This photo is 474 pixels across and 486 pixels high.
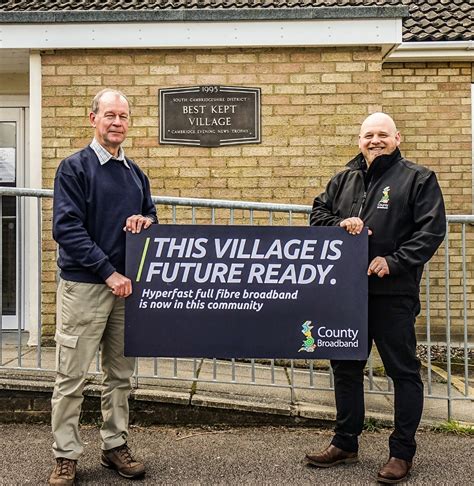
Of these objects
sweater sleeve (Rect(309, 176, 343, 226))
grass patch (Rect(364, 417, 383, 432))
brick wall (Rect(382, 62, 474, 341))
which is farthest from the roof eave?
grass patch (Rect(364, 417, 383, 432))

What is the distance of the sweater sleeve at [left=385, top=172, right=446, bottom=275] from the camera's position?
10.4ft

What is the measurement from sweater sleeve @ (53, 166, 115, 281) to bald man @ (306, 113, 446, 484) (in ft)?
4.48

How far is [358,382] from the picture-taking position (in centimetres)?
351

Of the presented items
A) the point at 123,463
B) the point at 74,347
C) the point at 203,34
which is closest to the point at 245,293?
the point at 74,347

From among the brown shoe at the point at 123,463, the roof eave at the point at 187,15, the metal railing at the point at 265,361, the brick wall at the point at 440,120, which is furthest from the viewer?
the brick wall at the point at 440,120

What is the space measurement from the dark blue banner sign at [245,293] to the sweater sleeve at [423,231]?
1.20 ft

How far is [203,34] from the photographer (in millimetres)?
5578

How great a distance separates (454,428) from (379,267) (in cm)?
159

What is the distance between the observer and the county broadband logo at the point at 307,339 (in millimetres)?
3480

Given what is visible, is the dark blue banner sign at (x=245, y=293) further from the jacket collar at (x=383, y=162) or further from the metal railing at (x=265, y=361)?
the metal railing at (x=265, y=361)

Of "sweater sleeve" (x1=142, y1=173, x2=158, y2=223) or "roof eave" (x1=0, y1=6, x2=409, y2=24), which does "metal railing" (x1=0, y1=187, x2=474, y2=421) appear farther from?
"roof eave" (x1=0, y1=6, x2=409, y2=24)

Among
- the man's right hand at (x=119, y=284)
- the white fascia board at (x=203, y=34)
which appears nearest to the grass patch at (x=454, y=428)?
the man's right hand at (x=119, y=284)

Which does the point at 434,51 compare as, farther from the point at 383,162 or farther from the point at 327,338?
the point at 327,338

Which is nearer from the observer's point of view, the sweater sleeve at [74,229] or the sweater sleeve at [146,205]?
the sweater sleeve at [74,229]
